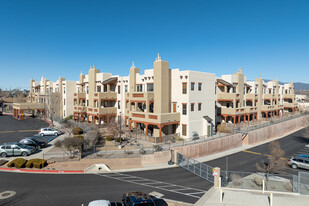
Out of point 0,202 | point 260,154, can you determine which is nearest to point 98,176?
point 0,202

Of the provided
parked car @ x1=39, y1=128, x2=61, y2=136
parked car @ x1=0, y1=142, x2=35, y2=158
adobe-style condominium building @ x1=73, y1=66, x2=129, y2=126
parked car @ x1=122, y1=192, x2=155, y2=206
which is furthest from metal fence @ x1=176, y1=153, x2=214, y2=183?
parked car @ x1=39, y1=128, x2=61, y2=136

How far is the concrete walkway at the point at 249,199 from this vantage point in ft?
46.8

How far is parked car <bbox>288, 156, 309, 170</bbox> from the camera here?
25347 millimetres

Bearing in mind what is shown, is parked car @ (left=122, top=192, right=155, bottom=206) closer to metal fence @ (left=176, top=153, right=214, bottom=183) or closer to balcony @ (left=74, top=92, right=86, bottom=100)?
metal fence @ (left=176, top=153, right=214, bottom=183)

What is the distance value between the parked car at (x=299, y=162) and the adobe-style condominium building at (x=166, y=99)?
13.1 metres

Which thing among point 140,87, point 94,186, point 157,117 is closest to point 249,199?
point 94,186

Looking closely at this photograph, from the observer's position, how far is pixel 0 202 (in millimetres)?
15562

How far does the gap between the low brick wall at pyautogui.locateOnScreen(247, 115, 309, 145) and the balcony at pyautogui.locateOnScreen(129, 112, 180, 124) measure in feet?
52.0

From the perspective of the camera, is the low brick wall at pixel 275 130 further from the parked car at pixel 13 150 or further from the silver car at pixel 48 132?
the parked car at pixel 13 150

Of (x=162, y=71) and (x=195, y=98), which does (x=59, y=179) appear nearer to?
(x=162, y=71)

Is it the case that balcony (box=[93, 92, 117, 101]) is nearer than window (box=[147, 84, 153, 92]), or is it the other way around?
window (box=[147, 84, 153, 92])

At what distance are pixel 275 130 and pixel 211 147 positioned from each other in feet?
77.0

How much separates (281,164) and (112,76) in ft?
119

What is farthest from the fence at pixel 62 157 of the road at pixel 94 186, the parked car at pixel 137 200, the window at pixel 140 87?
the window at pixel 140 87
